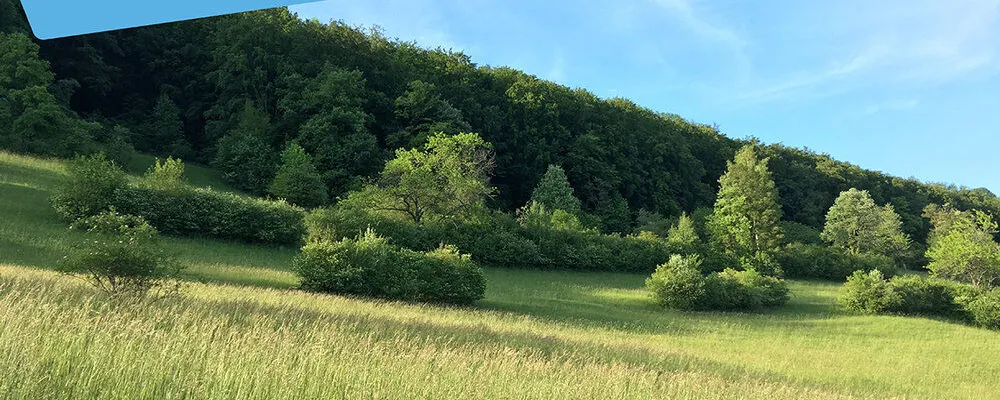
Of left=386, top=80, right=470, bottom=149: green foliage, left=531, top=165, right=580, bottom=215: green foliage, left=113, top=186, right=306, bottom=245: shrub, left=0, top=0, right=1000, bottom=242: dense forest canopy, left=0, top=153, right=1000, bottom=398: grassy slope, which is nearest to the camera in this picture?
left=0, top=153, right=1000, bottom=398: grassy slope

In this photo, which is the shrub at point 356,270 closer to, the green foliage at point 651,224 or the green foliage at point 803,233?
the green foliage at point 651,224

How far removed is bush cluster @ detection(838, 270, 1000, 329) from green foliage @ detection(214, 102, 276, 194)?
126 feet

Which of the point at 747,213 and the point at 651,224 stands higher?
the point at 747,213

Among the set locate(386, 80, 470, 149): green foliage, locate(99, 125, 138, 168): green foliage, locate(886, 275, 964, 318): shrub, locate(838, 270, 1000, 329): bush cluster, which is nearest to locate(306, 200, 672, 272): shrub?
locate(838, 270, 1000, 329): bush cluster

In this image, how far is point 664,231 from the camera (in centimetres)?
5584

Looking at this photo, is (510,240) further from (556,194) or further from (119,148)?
(119,148)

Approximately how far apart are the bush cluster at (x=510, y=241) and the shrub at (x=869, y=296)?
43.6 ft

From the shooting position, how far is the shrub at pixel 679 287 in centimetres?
2511

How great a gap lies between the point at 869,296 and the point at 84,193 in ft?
111

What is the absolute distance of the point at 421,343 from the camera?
8.70 m

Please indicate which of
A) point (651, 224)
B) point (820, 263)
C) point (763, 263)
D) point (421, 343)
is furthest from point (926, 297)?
point (651, 224)

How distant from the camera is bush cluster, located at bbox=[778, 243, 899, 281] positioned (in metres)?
44.0

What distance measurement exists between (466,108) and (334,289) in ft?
142

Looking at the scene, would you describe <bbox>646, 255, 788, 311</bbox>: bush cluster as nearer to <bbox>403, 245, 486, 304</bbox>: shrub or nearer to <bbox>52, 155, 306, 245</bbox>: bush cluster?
<bbox>403, 245, 486, 304</bbox>: shrub
